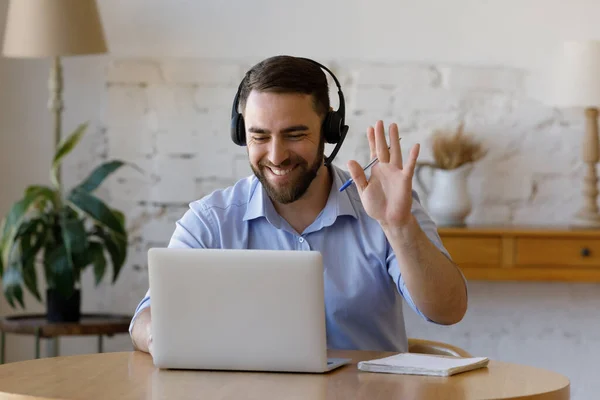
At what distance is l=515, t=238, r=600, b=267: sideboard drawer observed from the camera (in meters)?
3.30

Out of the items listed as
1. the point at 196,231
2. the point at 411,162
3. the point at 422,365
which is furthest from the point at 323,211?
the point at 422,365

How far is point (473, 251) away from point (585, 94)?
666 mm

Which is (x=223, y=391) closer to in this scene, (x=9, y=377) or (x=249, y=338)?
(x=249, y=338)

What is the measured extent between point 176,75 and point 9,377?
2176mm

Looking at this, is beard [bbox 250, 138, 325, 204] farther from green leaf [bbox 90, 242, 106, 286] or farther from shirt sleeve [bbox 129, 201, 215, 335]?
green leaf [bbox 90, 242, 106, 286]

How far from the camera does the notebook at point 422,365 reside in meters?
1.66

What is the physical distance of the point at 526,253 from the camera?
3.31 metres

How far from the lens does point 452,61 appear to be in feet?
11.9

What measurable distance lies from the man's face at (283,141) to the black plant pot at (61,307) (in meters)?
1.42

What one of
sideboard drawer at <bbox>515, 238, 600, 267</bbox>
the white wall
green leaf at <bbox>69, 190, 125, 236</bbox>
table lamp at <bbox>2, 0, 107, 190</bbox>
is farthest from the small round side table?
sideboard drawer at <bbox>515, 238, 600, 267</bbox>

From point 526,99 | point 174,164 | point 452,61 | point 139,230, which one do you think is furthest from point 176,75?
point 526,99

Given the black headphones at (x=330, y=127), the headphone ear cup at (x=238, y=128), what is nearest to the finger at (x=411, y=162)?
the black headphones at (x=330, y=127)

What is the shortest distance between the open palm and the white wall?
68.6 inches

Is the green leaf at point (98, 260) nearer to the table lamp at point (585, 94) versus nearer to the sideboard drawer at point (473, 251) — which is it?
the sideboard drawer at point (473, 251)
